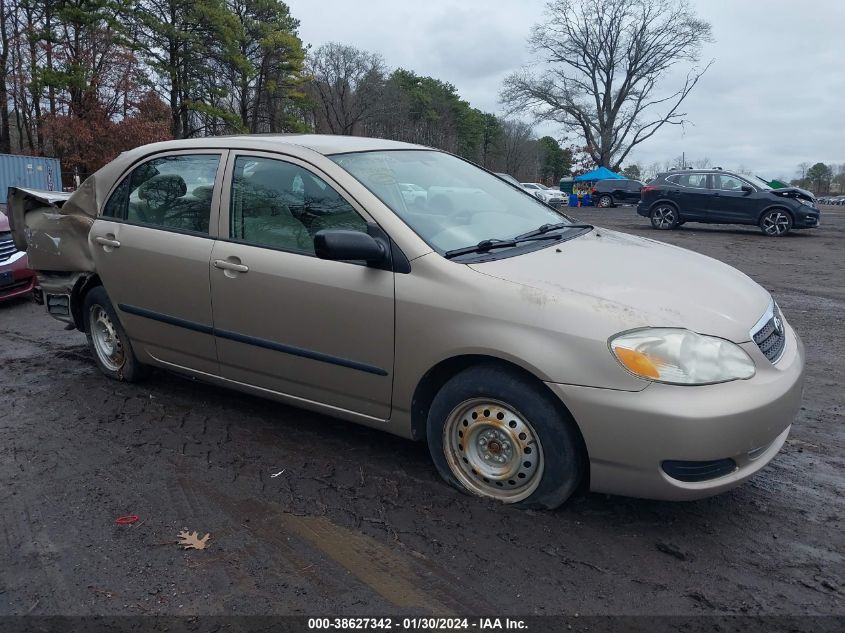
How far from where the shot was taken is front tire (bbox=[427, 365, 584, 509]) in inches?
116

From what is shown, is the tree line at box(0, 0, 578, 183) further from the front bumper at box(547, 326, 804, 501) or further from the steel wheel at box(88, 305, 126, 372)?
the front bumper at box(547, 326, 804, 501)

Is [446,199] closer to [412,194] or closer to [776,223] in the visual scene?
[412,194]

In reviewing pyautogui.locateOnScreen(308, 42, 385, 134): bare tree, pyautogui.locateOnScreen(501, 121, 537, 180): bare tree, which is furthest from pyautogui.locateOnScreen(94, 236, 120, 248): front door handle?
pyautogui.locateOnScreen(501, 121, 537, 180): bare tree

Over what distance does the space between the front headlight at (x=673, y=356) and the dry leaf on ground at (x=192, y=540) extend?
A: 189cm

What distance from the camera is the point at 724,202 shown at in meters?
17.3

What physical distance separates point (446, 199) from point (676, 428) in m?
1.77

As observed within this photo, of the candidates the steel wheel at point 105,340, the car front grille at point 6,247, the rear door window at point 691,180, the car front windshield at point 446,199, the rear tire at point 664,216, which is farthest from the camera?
the rear tire at point 664,216

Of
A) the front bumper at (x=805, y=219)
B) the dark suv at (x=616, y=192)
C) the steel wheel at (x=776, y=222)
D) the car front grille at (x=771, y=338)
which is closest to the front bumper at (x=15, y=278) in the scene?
the car front grille at (x=771, y=338)

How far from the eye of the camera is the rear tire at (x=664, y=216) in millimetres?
18422

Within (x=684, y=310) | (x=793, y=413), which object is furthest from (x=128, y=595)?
(x=793, y=413)

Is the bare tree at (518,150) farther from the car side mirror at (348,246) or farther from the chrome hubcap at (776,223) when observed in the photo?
the car side mirror at (348,246)

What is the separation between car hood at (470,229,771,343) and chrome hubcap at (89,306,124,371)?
9.80 feet

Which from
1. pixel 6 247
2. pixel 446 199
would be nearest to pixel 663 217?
pixel 6 247

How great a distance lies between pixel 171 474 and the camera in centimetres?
357
